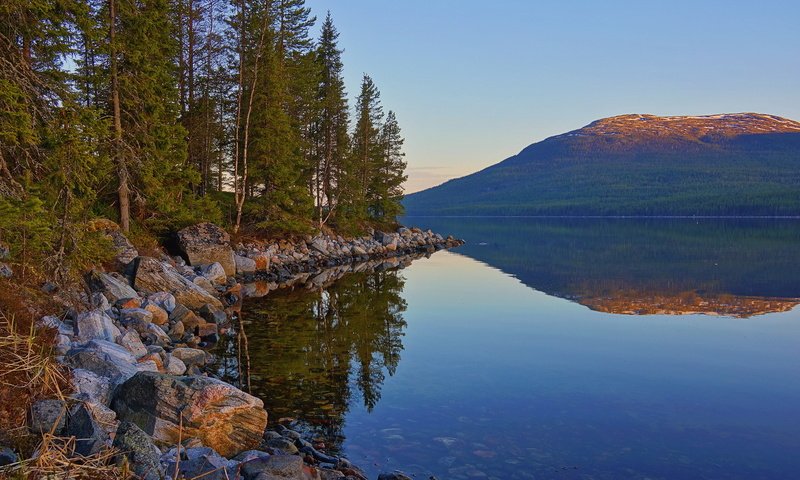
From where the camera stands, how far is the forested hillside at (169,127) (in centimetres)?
1038

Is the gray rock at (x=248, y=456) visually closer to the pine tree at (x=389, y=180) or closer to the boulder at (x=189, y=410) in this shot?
the boulder at (x=189, y=410)

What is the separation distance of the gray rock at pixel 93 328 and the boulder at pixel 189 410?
124 inches

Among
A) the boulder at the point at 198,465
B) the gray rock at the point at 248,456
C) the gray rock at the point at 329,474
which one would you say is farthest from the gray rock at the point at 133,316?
the gray rock at the point at 329,474

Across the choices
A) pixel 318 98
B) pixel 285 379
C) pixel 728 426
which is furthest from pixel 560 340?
Result: pixel 318 98

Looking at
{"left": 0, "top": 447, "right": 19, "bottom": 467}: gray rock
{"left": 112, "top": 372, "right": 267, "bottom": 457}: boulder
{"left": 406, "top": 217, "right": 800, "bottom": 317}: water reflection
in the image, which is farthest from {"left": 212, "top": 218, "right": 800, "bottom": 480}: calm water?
{"left": 0, "top": 447, "right": 19, "bottom": 467}: gray rock

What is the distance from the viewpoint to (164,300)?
15.4 metres

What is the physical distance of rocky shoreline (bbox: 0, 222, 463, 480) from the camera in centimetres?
546

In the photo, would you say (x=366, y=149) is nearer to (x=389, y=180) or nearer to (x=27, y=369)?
(x=389, y=180)

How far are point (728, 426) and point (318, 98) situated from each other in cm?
3810

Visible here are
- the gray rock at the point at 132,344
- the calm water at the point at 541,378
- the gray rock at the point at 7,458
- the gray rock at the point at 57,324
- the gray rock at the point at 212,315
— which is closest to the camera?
the gray rock at the point at 7,458

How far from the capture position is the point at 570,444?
28.7 ft

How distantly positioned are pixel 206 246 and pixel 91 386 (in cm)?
1785

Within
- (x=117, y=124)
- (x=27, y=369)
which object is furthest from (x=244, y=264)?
(x=27, y=369)

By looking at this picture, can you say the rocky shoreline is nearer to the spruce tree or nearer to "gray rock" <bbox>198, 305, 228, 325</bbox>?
"gray rock" <bbox>198, 305, 228, 325</bbox>
